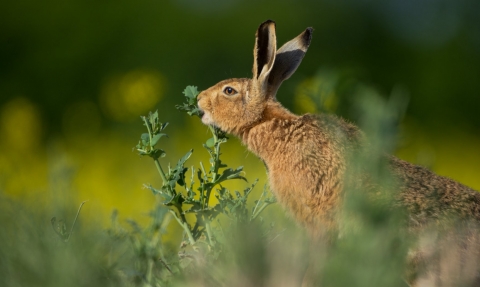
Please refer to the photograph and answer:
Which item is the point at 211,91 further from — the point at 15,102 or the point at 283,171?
the point at 15,102

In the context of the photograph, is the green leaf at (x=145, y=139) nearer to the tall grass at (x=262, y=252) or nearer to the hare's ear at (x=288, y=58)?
the tall grass at (x=262, y=252)

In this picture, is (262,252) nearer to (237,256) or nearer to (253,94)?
(237,256)

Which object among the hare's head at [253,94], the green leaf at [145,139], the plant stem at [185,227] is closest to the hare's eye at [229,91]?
the hare's head at [253,94]

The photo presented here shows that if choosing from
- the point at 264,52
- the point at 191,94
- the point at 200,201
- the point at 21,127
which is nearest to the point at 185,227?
the point at 200,201

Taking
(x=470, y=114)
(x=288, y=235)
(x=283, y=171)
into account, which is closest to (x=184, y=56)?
(x=470, y=114)

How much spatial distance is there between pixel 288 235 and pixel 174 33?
7097 mm

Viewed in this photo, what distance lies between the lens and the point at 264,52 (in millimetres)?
3811

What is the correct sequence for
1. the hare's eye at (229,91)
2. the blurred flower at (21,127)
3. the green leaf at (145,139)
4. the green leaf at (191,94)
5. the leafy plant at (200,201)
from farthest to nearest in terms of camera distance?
1. the blurred flower at (21,127)
2. the hare's eye at (229,91)
3. the green leaf at (191,94)
4. the green leaf at (145,139)
5. the leafy plant at (200,201)

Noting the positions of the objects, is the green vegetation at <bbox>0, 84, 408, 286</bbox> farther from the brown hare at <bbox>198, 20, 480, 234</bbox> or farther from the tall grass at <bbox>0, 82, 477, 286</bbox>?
the brown hare at <bbox>198, 20, 480, 234</bbox>

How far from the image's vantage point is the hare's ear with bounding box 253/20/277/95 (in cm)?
363

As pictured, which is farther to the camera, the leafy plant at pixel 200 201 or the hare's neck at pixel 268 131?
the hare's neck at pixel 268 131

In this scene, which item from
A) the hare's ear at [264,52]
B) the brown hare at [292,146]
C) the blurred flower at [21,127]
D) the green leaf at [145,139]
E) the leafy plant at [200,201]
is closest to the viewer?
the leafy plant at [200,201]

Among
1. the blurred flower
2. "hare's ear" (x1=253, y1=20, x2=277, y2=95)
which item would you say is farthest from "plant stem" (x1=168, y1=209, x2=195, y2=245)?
the blurred flower

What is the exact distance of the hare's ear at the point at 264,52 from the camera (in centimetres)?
363
